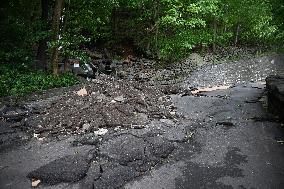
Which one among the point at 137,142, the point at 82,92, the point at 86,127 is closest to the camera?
the point at 137,142

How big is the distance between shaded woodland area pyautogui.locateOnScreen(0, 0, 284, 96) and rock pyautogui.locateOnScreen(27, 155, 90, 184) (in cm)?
613

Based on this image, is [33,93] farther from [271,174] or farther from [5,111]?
[271,174]

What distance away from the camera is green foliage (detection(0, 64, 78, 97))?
1303cm

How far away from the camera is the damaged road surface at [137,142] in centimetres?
653

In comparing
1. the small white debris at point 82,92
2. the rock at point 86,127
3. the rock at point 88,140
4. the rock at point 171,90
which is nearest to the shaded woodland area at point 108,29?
the small white debris at point 82,92

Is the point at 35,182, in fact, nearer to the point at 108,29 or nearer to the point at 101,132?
the point at 101,132

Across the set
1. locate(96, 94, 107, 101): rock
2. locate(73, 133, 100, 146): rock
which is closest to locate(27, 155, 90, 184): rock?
locate(73, 133, 100, 146): rock

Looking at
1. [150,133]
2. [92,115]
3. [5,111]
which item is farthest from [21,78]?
[150,133]

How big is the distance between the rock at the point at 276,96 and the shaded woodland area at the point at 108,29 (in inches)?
67.0

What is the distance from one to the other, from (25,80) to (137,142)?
315 inches

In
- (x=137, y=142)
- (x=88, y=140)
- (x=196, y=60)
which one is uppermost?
(x=196, y=60)

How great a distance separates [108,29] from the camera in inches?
885

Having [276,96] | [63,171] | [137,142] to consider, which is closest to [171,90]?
[276,96]

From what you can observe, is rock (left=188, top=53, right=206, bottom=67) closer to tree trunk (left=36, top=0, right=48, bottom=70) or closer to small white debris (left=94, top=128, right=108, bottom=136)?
tree trunk (left=36, top=0, right=48, bottom=70)
